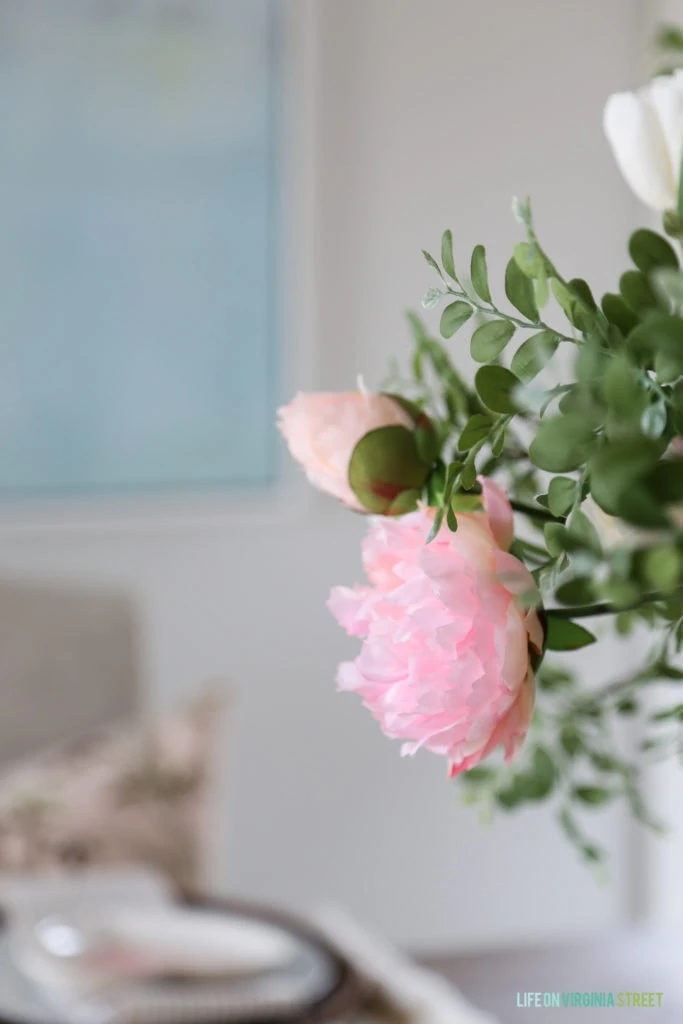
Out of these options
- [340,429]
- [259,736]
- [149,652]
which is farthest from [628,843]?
[340,429]

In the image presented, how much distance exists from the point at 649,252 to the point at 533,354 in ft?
0.26

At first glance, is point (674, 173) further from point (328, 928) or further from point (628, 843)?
point (628, 843)

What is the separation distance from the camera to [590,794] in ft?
2.19

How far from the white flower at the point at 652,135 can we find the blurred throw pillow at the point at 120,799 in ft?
Result: 3.61

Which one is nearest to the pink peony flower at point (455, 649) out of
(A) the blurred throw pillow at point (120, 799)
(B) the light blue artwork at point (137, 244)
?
(A) the blurred throw pillow at point (120, 799)

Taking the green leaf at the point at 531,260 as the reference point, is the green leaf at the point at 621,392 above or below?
below

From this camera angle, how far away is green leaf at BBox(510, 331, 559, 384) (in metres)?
0.33

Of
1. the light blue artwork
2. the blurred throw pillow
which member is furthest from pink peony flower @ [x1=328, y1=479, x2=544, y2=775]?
the light blue artwork

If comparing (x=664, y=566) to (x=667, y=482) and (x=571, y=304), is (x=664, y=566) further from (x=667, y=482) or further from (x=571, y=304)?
(x=571, y=304)

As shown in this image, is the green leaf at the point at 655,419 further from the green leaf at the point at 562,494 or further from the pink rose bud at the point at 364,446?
the pink rose bud at the point at 364,446

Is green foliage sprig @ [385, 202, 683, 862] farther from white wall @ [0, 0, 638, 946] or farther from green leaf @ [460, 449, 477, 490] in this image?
white wall @ [0, 0, 638, 946]

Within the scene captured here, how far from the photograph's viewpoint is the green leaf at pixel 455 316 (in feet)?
1.18

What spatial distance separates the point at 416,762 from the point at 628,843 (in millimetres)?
527

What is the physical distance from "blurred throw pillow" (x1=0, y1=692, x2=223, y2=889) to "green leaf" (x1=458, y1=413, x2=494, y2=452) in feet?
3.60
